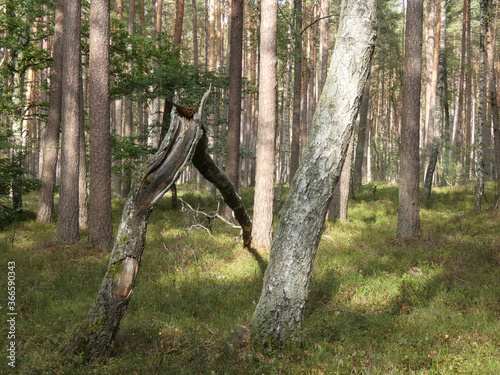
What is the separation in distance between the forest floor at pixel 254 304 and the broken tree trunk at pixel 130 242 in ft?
0.95

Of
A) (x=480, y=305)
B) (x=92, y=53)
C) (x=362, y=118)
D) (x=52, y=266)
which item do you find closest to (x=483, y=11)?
(x=362, y=118)

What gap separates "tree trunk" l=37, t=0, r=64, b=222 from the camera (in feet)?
41.4

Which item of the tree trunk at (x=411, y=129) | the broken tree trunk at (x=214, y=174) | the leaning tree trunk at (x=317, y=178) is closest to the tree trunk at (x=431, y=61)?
the tree trunk at (x=411, y=129)

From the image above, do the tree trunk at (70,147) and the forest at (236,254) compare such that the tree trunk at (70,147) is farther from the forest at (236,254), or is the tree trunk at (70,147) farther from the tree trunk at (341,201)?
the tree trunk at (341,201)

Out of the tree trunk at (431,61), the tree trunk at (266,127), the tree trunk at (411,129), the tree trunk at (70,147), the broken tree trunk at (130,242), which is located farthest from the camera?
the tree trunk at (431,61)

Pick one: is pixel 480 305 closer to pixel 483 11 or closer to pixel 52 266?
pixel 52 266

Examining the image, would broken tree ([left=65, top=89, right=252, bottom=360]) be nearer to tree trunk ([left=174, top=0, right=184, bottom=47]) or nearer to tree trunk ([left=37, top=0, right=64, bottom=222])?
tree trunk ([left=37, top=0, right=64, bottom=222])

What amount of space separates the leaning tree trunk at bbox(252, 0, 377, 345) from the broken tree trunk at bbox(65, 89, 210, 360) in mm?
1462

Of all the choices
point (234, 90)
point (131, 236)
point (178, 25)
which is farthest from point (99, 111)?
point (178, 25)

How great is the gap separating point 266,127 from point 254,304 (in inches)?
195

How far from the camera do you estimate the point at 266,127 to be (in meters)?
10.1

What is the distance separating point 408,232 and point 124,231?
848 centimetres

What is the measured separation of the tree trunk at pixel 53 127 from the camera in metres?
12.6

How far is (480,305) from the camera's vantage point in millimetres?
5996
